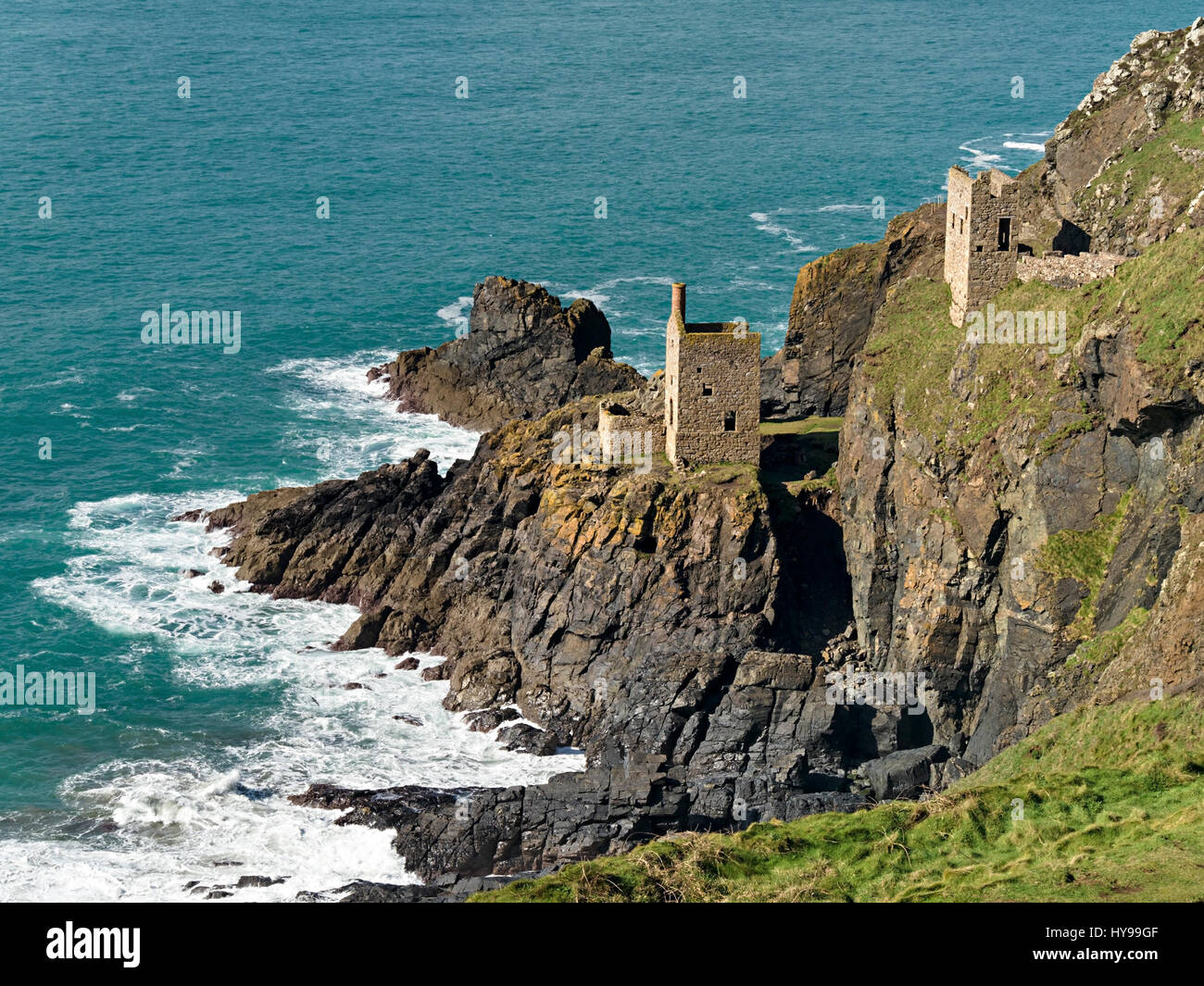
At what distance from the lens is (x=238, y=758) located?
80.9m

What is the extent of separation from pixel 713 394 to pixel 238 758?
29490 mm

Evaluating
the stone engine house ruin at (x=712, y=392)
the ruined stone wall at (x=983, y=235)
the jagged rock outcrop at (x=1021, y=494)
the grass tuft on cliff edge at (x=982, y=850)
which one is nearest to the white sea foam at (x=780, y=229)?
the stone engine house ruin at (x=712, y=392)

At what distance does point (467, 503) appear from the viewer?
9319 cm

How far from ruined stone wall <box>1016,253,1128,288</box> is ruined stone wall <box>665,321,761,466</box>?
13340 mm

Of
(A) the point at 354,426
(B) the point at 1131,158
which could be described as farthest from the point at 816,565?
(A) the point at 354,426

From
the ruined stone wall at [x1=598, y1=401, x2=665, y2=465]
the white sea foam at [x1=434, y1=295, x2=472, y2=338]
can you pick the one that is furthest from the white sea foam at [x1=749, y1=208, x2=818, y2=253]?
the ruined stone wall at [x1=598, y1=401, x2=665, y2=465]

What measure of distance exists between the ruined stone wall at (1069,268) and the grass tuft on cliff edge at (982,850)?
28.3 m

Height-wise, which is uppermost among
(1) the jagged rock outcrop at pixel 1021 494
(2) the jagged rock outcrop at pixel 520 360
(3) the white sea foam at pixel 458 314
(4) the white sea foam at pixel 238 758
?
(3) the white sea foam at pixel 458 314

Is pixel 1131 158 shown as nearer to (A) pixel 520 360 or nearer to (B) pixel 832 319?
(B) pixel 832 319

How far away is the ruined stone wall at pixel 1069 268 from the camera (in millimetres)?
76188

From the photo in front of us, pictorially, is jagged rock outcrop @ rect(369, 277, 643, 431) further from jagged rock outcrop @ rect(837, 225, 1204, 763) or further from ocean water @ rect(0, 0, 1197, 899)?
jagged rock outcrop @ rect(837, 225, 1204, 763)

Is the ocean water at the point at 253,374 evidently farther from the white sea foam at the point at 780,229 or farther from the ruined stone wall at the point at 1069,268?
the ruined stone wall at the point at 1069,268

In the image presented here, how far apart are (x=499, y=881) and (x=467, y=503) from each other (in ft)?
103
